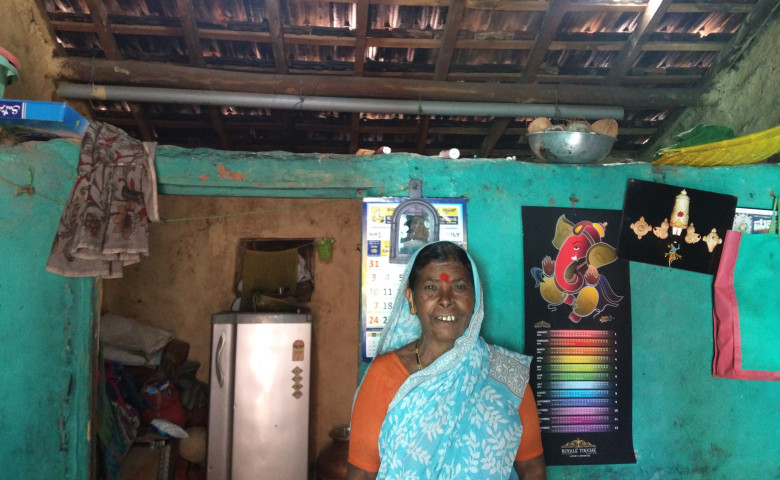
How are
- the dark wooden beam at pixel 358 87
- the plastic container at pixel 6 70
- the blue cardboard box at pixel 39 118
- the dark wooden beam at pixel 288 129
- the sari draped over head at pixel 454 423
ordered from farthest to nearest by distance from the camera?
the dark wooden beam at pixel 288 129 → the dark wooden beam at pixel 358 87 → the plastic container at pixel 6 70 → the blue cardboard box at pixel 39 118 → the sari draped over head at pixel 454 423

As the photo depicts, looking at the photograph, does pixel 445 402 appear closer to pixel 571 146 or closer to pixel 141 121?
pixel 571 146

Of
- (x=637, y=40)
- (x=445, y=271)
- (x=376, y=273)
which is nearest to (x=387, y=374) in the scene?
(x=445, y=271)

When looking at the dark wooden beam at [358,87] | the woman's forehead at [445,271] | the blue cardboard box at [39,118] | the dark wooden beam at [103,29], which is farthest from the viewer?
the dark wooden beam at [358,87]

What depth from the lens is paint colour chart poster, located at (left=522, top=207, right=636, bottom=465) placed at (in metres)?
2.67

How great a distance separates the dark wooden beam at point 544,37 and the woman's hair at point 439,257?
7.75 ft

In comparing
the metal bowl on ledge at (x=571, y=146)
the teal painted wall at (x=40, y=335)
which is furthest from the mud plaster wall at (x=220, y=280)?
the metal bowl on ledge at (x=571, y=146)

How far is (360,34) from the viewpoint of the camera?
12.7ft

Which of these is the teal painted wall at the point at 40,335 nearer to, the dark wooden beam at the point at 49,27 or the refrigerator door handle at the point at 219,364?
the dark wooden beam at the point at 49,27

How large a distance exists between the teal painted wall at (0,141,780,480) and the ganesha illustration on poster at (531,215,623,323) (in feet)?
0.43

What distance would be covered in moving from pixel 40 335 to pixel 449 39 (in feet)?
→ 10.6

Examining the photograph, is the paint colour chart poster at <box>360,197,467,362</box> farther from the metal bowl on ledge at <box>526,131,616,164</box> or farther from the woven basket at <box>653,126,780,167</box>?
the woven basket at <box>653,126,780,167</box>

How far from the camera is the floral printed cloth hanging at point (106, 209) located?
99.3 inches

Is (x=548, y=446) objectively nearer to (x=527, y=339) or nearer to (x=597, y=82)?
(x=527, y=339)

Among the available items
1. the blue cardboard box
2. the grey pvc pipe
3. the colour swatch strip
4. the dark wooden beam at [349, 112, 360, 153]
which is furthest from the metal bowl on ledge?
the blue cardboard box
